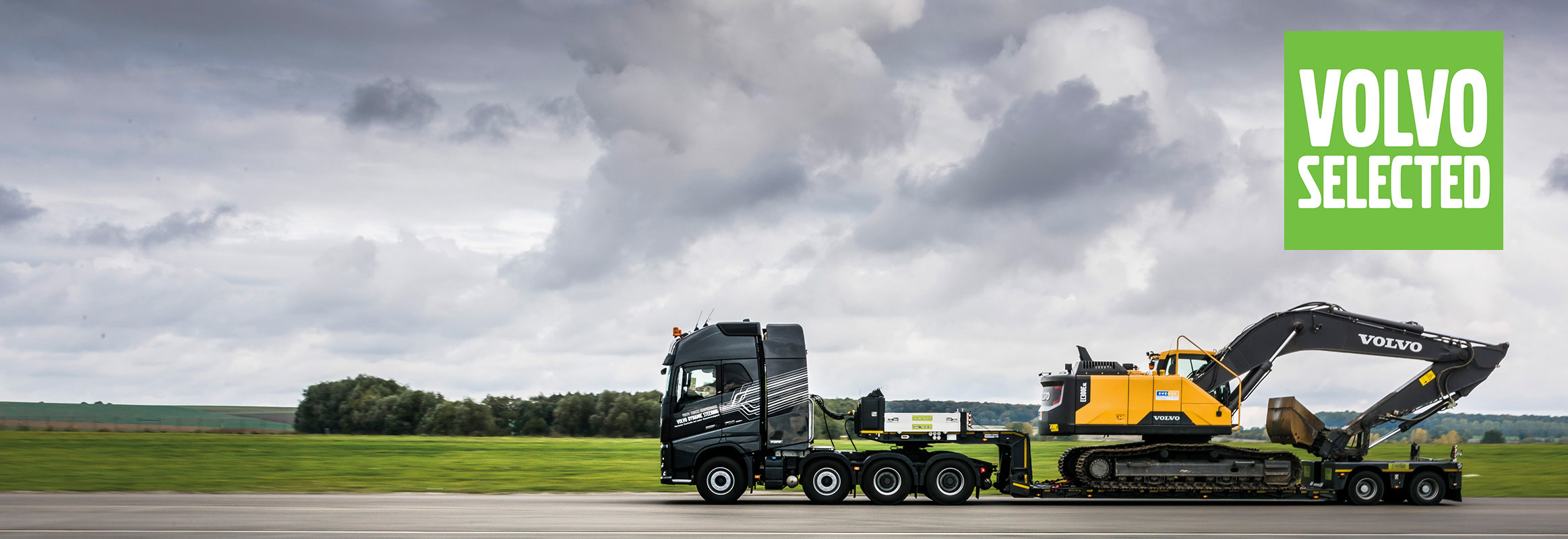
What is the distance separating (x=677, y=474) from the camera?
23562 millimetres

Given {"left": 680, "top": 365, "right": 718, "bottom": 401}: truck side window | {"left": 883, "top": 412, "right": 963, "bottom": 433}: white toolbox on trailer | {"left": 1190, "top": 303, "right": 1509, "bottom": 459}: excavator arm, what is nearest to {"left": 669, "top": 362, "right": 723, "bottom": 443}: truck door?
{"left": 680, "top": 365, "right": 718, "bottom": 401}: truck side window

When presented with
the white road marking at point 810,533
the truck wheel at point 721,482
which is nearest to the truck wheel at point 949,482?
the truck wheel at point 721,482

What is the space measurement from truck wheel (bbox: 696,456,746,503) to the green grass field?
236cm

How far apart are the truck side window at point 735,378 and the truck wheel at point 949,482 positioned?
13.7 feet

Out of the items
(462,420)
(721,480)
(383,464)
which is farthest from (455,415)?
(721,480)

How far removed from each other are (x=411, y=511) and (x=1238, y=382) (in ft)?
55.0

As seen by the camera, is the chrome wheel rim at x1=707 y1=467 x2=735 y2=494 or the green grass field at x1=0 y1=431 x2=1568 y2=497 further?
the green grass field at x1=0 y1=431 x2=1568 y2=497

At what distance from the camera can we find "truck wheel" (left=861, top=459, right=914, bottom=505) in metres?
23.2

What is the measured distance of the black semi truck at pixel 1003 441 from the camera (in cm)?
2336

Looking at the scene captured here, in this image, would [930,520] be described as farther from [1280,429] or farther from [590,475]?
[590,475]

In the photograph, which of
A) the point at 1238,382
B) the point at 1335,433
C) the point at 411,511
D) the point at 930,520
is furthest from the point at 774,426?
the point at 1335,433

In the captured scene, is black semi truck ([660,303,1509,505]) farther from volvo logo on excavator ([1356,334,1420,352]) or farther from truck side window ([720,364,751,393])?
volvo logo on excavator ([1356,334,1420,352])

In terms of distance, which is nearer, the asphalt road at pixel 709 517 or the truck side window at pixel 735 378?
the asphalt road at pixel 709 517

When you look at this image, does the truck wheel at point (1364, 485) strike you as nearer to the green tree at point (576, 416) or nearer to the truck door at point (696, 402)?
the truck door at point (696, 402)
